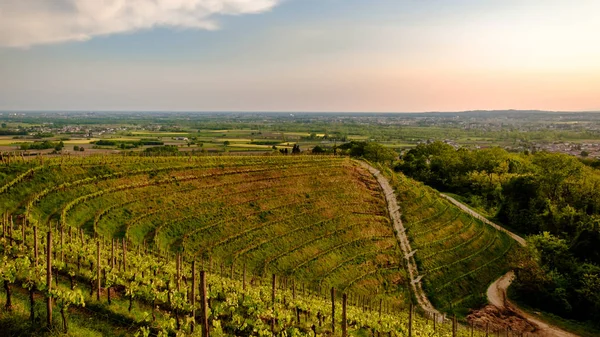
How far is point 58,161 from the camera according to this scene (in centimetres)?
4166

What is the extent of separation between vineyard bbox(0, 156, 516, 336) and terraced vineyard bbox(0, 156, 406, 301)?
16 cm

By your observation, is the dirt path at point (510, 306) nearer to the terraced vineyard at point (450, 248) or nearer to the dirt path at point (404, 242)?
the terraced vineyard at point (450, 248)

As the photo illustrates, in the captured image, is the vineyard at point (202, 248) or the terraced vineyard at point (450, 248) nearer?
the vineyard at point (202, 248)

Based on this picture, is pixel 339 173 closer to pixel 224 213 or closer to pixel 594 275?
pixel 224 213

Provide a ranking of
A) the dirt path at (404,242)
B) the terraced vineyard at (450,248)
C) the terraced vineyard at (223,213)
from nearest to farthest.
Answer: the terraced vineyard at (223,213) → the dirt path at (404,242) → the terraced vineyard at (450,248)

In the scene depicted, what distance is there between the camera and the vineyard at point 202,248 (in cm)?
1748

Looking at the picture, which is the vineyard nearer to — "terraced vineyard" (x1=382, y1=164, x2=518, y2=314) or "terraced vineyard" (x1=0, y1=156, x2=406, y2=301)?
"terraced vineyard" (x1=0, y1=156, x2=406, y2=301)

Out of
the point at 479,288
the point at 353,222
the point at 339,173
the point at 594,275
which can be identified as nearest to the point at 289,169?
the point at 339,173

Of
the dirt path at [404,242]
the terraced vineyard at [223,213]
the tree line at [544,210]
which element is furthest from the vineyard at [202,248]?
the tree line at [544,210]

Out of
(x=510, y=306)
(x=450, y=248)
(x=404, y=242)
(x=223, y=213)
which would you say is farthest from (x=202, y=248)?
(x=510, y=306)

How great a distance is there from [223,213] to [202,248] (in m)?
7.54

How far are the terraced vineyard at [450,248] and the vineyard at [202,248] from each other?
2.41 feet

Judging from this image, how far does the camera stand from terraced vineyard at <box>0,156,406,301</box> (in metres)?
35.5

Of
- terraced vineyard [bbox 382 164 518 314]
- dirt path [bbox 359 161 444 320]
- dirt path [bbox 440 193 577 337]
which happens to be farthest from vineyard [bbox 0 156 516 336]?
dirt path [bbox 440 193 577 337]
